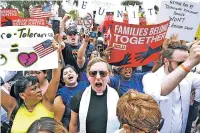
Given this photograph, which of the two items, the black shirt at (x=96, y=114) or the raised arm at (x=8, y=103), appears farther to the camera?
the raised arm at (x=8, y=103)

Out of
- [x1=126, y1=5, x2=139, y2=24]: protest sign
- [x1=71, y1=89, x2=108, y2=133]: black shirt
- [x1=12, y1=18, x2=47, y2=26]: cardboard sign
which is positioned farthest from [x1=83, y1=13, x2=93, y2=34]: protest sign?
[x1=71, y1=89, x2=108, y2=133]: black shirt

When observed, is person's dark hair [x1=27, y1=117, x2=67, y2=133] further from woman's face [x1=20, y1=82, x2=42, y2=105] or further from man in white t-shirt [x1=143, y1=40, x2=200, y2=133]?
man in white t-shirt [x1=143, y1=40, x2=200, y2=133]

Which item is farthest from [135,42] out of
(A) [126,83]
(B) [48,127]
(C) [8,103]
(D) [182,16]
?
(B) [48,127]

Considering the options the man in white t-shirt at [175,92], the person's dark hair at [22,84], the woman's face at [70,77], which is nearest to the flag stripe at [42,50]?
the person's dark hair at [22,84]

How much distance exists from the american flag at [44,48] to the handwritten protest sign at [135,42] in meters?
0.64

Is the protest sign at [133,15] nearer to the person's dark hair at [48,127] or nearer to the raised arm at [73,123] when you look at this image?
the raised arm at [73,123]

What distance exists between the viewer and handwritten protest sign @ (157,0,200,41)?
390 cm

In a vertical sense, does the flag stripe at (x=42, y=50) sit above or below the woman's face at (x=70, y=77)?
above

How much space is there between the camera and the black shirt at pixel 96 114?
309 cm

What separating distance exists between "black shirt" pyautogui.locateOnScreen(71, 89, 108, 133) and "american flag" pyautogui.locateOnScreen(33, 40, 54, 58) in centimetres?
55

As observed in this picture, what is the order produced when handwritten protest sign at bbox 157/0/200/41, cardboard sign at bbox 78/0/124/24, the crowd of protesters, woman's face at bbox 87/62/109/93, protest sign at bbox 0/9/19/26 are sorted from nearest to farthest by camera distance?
the crowd of protesters → woman's face at bbox 87/62/109/93 → handwritten protest sign at bbox 157/0/200/41 → protest sign at bbox 0/9/19/26 → cardboard sign at bbox 78/0/124/24

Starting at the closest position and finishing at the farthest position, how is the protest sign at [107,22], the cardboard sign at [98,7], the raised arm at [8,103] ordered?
the raised arm at [8,103] → the protest sign at [107,22] → the cardboard sign at [98,7]

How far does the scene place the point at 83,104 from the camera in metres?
3.15

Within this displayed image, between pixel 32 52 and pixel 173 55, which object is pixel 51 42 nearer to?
pixel 32 52
